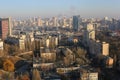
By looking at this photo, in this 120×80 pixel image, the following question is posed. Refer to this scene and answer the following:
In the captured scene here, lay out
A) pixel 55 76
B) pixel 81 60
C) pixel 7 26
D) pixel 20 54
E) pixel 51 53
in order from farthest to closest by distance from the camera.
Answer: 1. pixel 7 26
2. pixel 20 54
3. pixel 51 53
4. pixel 81 60
5. pixel 55 76

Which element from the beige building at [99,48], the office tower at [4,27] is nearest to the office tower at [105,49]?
the beige building at [99,48]

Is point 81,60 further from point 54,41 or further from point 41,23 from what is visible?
point 41,23

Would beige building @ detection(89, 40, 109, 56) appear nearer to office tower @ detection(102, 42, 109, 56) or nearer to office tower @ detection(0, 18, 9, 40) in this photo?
office tower @ detection(102, 42, 109, 56)

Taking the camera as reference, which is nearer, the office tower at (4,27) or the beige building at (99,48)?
the beige building at (99,48)

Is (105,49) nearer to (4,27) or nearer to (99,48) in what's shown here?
(99,48)

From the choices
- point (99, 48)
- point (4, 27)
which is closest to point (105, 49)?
point (99, 48)

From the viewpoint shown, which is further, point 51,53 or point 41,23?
point 41,23

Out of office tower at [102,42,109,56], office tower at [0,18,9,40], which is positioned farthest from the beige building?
office tower at [0,18,9,40]

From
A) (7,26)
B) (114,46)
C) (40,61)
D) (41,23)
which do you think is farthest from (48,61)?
(41,23)

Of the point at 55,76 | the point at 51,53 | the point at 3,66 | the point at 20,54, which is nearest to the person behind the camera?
the point at 55,76

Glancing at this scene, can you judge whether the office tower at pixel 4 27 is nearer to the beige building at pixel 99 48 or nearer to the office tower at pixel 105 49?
the beige building at pixel 99 48

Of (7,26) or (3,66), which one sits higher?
(7,26)
